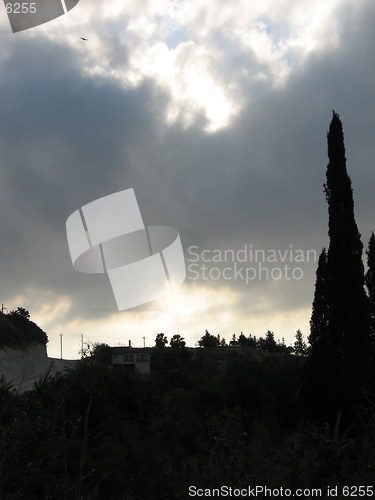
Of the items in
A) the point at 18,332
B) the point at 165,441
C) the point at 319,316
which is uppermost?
the point at 18,332

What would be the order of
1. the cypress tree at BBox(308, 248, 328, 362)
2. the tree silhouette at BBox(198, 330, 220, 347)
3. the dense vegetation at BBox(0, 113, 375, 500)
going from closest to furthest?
the dense vegetation at BBox(0, 113, 375, 500) → the cypress tree at BBox(308, 248, 328, 362) → the tree silhouette at BBox(198, 330, 220, 347)

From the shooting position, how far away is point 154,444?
20.0 meters

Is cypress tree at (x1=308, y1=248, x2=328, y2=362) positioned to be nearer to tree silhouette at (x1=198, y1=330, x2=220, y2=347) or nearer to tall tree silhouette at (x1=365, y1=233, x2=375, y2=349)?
tall tree silhouette at (x1=365, y1=233, x2=375, y2=349)

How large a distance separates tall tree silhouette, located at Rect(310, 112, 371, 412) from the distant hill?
106 ft

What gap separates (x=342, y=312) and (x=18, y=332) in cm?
3541

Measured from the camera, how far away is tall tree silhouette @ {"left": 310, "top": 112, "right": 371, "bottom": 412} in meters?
26.4

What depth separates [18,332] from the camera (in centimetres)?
5325

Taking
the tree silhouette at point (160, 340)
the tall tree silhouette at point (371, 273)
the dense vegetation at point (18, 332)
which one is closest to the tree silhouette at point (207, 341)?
the tree silhouette at point (160, 340)

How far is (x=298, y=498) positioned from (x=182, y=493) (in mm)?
2972

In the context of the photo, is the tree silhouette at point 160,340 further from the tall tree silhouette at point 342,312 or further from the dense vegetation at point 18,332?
the tall tree silhouette at point 342,312

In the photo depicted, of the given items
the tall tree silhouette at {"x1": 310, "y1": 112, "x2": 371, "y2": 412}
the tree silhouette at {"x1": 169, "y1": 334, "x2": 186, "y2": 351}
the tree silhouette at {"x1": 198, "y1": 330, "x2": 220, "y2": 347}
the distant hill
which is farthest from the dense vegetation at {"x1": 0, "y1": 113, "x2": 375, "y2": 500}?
the tree silhouette at {"x1": 198, "y1": 330, "x2": 220, "y2": 347}

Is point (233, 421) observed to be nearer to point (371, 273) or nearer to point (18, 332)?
point (371, 273)

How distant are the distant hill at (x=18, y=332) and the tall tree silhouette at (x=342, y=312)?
106 feet

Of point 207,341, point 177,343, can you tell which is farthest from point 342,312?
point 207,341
